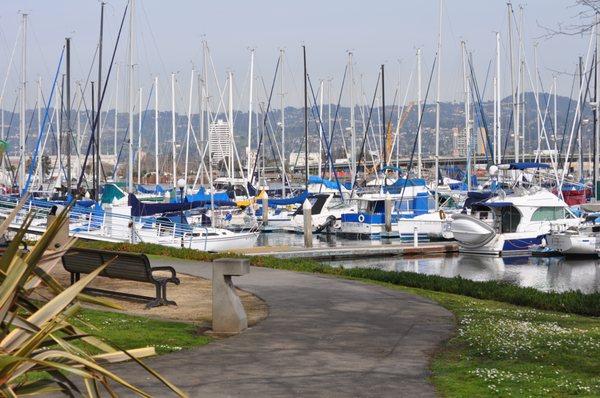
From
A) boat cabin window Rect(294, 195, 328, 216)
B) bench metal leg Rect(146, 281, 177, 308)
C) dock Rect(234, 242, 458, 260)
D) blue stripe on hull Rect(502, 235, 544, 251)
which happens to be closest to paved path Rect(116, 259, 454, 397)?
bench metal leg Rect(146, 281, 177, 308)

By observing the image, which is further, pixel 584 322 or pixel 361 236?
pixel 361 236

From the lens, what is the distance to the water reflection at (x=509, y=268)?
110 feet

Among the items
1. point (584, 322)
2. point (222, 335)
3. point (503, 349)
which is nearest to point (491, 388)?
point (503, 349)

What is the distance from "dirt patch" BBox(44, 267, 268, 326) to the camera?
14117mm

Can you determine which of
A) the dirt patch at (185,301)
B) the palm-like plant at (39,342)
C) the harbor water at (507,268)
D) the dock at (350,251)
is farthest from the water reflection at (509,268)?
the palm-like plant at (39,342)

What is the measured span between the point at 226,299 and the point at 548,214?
34127mm

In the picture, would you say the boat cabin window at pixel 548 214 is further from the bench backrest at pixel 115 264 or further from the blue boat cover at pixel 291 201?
the bench backrest at pixel 115 264

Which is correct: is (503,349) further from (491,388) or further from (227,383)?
(227,383)

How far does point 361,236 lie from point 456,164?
6153cm

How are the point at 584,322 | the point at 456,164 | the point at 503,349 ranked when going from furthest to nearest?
the point at 456,164
the point at 584,322
the point at 503,349

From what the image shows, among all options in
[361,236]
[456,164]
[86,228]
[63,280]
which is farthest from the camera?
→ [456,164]

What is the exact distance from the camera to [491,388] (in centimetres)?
907

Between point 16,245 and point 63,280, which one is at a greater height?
point 16,245

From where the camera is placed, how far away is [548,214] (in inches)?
1737
